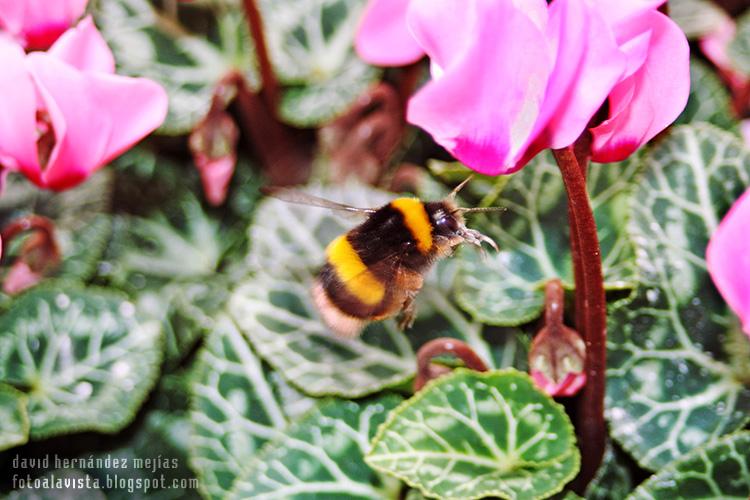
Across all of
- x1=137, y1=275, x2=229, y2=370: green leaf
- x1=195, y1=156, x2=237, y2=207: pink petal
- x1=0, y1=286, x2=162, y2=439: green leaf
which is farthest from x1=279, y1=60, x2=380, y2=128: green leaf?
x1=0, y1=286, x2=162, y2=439: green leaf

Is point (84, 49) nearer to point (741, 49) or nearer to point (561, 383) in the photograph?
point (561, 383)

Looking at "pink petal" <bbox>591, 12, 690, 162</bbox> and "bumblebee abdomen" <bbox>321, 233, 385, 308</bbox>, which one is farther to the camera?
"bumblebee abdomen" <bbox>321, 233, 385, 308</bbox>

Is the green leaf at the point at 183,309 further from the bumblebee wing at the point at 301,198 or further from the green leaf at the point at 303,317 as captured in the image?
the bumblebee wing at the point at 301,198

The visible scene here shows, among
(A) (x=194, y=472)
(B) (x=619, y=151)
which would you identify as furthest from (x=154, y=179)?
(B) (x=619, y=151)

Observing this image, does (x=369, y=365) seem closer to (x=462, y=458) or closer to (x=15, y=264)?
(x=462, y=458)

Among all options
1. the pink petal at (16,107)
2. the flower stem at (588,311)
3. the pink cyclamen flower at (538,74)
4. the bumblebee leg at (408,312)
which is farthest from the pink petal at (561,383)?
the pink petal at (16,107)

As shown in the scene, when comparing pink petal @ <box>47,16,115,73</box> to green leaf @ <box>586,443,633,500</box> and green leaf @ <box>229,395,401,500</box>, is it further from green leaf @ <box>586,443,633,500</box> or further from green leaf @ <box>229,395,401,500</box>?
green leaf @ <box>586,443,633,500</box>
